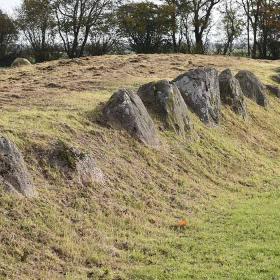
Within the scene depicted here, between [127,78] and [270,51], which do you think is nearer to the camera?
[127,78]

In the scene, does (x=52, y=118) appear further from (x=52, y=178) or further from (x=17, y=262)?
(x=17, y=262)

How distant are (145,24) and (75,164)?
3234 cm

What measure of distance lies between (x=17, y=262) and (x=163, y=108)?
287 inches

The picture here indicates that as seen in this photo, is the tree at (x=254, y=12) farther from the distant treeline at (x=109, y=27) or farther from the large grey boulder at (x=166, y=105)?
the large grey boulder at (x=166, y=105)

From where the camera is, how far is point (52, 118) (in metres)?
10.4

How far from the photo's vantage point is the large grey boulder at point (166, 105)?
42.4 feet

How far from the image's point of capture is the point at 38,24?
39.9 metres

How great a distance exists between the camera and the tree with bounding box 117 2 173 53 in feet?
130

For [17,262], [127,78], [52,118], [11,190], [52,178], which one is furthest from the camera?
[127,78]

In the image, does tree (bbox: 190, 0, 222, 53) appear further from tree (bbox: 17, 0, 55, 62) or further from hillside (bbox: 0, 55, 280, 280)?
hillside (bbox: 0, 55, 280, 280)

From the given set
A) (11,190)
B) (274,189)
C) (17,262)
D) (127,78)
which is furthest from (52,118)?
(127,78)

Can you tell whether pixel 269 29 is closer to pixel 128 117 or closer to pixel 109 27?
pixel 109 27

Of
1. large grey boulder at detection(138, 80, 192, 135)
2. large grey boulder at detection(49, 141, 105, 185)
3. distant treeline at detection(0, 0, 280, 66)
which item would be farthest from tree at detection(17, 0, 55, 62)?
large grey boulder at detection(49, 141, 105, 185)

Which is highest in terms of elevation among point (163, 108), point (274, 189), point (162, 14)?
point (162, 14)
